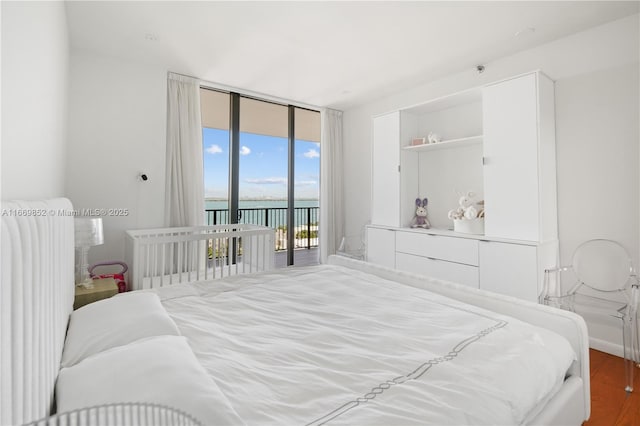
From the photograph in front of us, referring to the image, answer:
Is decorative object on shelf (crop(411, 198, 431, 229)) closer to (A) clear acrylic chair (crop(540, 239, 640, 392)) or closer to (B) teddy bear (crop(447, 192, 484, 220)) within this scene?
(B) teddy bear (crop(447, 192, 484, 220))

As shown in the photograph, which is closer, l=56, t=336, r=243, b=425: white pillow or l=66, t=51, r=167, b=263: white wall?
l=56, t=336, r=243, b=425: white pillow

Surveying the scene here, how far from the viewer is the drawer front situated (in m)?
2.91

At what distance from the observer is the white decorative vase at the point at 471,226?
122 inches

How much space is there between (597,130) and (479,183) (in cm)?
107

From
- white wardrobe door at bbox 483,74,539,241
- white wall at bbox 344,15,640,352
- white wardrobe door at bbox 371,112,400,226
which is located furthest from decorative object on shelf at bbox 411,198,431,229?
white wall at bbox 344,15,640,352

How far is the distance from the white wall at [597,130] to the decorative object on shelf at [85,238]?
13.1ft

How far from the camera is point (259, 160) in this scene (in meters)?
5.39

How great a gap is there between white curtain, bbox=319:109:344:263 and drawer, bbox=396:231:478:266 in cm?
144

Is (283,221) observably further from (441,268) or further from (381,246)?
(441,268)

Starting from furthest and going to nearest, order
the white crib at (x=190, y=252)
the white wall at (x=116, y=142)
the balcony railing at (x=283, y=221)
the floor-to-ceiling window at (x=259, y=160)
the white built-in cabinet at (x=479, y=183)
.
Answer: the balcony railing at (x=283, y=221) → the floor-to-ceiling window at (x=259, y=160) → the white wall at (x=116, y=142) → the white crib at (x=190, y=252) → the white built-in cabinet at (x=479, y=183)

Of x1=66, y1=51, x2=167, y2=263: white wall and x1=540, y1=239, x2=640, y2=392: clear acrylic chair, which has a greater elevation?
x1=66, y1=51, x2=167, y2=263: white wall

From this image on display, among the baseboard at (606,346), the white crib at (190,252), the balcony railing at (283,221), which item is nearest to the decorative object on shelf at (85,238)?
the white crib at (190,252)

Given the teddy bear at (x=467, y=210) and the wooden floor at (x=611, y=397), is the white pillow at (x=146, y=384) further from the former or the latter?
the teddy bear at (x=467, y=210)

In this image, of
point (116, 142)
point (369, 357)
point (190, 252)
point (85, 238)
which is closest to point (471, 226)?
point (369, 357)
